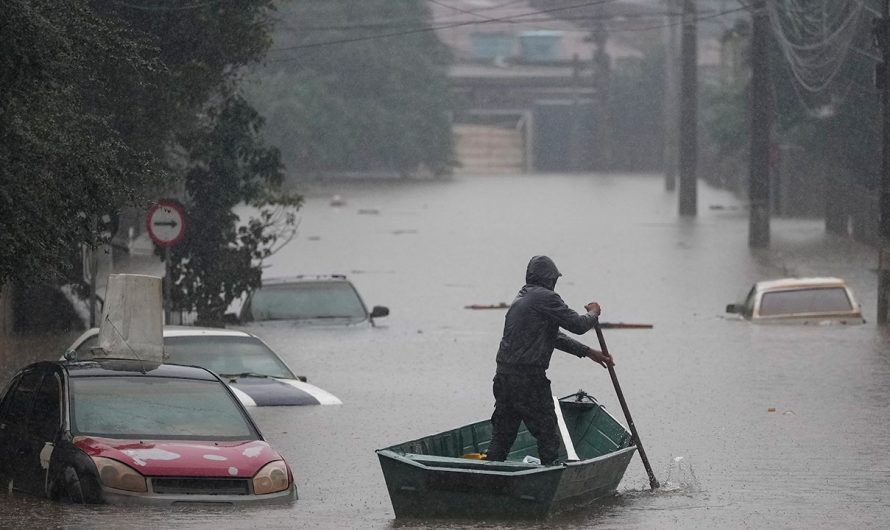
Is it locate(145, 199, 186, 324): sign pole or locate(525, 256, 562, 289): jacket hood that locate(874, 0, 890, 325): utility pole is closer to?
locate(145, 199, 186, 324): sign pole

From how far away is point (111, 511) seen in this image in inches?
434

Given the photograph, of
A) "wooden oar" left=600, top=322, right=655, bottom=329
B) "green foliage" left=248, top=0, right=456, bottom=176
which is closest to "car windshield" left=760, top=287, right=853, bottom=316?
"wooden oar" left=600, top=322, right=655, bottom=329

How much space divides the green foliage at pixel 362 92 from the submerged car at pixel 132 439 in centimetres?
8093

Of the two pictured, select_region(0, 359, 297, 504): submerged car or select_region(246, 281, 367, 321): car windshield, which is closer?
select_region(0, 359, 297, 504): submerged car

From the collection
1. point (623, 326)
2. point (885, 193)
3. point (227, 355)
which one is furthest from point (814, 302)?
point (227, 355)

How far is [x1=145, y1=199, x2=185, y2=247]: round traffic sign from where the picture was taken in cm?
2486

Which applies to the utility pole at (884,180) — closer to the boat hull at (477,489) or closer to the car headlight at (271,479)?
the boat hull at (477,489)

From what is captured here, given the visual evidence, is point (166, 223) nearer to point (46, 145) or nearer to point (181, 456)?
point (46, 145)

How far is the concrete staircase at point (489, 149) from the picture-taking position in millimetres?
117750

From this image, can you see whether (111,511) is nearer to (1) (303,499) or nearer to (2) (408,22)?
(1) (303,499)

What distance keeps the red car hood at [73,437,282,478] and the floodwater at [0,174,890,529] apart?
0.28 metres

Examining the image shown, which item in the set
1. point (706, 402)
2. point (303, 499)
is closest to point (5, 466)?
point (303, 499)

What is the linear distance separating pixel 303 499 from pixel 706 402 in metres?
8.05

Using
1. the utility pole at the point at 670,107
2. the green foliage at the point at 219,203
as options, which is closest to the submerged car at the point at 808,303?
the green foliage at the point at 219,203
